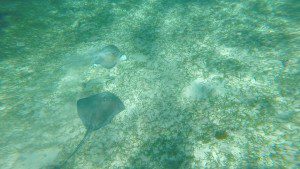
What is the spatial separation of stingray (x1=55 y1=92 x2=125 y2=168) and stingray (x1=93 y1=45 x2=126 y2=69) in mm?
995

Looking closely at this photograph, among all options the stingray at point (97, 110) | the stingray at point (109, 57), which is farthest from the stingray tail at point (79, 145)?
the stingray at point (109, 57)

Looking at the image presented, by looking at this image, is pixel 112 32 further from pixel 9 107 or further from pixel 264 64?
pixel 264 64

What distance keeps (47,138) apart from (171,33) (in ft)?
12.5

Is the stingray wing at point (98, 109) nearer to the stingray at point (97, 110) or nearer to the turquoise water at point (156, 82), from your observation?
the stingray at point (97, 110)

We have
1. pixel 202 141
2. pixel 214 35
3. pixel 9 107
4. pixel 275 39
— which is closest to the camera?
pixel 202 141

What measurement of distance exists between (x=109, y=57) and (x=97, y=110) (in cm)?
155

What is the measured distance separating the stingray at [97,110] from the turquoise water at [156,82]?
121mm

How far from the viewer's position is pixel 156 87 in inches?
208

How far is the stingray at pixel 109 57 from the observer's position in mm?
5773

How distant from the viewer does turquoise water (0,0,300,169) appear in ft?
14.0

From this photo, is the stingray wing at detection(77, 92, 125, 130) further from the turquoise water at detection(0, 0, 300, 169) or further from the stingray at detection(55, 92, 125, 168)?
the turquoise water at detection(0, 0, 300, 169)

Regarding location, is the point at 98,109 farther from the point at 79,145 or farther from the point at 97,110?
the point at 79,145

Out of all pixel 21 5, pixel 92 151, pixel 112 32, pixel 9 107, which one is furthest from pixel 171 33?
pixel 21 5

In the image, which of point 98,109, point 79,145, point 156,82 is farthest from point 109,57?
point 79,145
